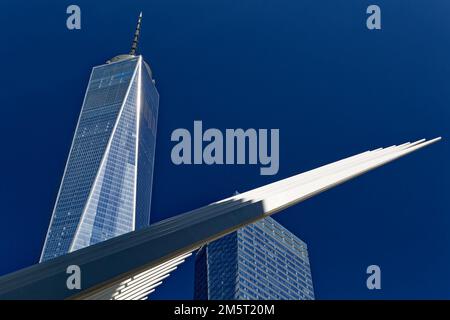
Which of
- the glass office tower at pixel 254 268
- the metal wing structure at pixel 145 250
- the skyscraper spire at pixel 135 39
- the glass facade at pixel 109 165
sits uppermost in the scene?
the skyscraper spire at pixel 135 39

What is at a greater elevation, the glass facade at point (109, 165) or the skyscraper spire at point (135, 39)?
the skyscraper spire at point (135, 39)

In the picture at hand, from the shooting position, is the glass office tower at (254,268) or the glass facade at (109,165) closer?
the glass office tower at (254,268)

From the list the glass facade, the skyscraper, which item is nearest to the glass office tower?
the skyscraper

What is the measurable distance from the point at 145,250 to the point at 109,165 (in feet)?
413

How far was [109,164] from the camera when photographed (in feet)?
425

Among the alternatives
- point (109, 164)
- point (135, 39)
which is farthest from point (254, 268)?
point (135, 39)

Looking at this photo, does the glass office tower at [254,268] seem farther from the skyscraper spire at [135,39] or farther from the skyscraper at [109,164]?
the skyscraper spire at [135,39]

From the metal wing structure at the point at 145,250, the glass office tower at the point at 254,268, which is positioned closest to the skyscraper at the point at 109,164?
the glass office tower at the point at 254,268

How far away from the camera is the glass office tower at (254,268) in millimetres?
109500

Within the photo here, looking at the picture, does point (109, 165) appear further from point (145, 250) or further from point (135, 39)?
point (145, 250)

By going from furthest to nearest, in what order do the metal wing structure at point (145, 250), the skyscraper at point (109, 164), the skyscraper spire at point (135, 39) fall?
the skyscraper spire at point (135, 39), the skyscraper at point (109, 164), the metal wing structure at point (145, 250)

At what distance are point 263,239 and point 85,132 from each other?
5095cm
